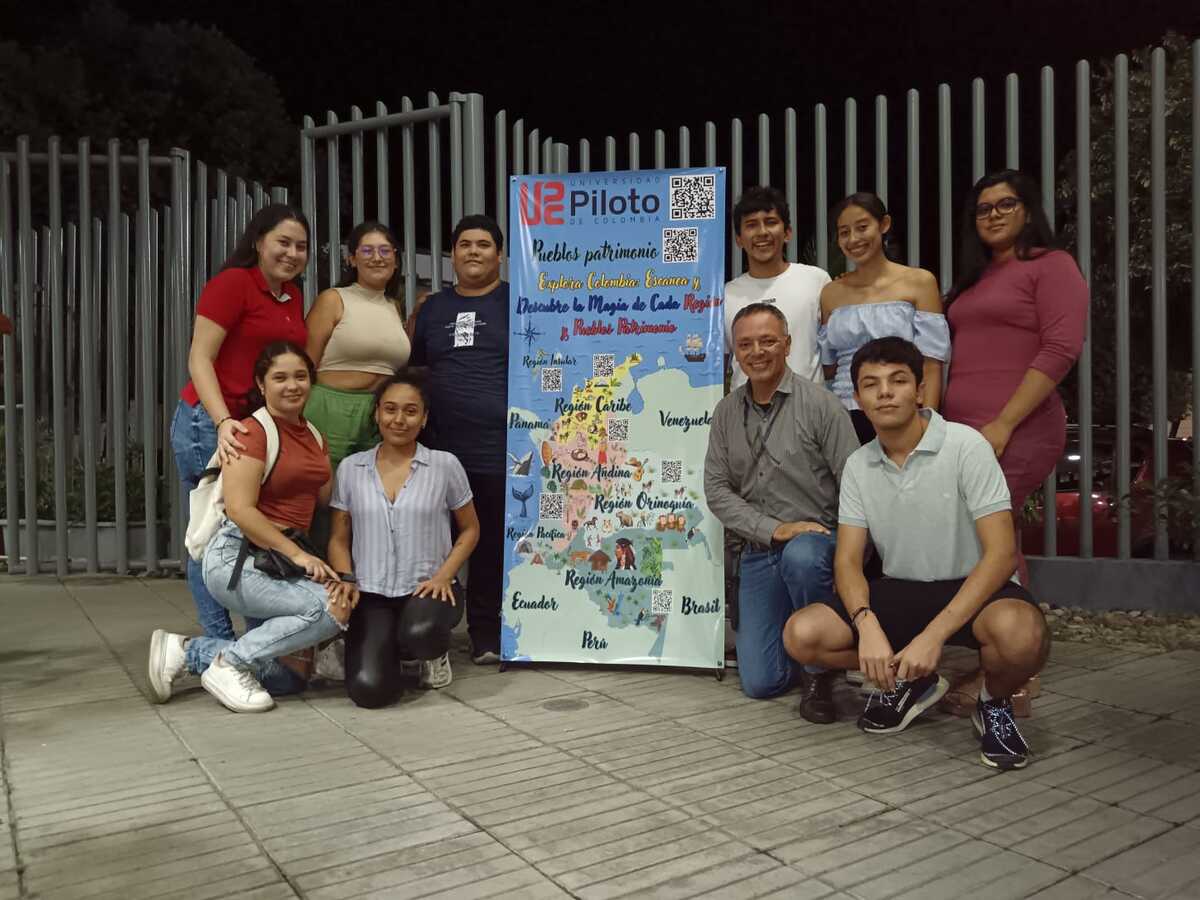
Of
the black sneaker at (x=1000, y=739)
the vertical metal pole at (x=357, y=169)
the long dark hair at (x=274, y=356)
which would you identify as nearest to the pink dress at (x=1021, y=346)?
the black sneaker at (x=1000, y=739)

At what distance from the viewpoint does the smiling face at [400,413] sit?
427 centimetres

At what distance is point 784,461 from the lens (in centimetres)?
417

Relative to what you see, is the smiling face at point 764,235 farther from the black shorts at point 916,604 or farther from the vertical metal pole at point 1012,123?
the vertical metal pole at point 1012,123

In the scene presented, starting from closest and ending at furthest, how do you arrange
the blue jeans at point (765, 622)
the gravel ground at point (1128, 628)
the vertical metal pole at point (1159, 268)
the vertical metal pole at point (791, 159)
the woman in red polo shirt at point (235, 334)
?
the blue jeans at point (765, 622) → the woman in red polo shirt at point (235, 334) → the gravel ground at point (1128, 628) → the vertical metal pole at point (1159, 268) → the vertical metal pole at point (791, 159)

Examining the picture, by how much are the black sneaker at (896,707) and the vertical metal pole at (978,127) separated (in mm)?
3365

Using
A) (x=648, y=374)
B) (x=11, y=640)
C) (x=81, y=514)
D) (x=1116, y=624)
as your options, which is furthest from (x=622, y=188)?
(x=81, y=514)

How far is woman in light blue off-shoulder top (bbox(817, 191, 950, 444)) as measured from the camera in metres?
4.12

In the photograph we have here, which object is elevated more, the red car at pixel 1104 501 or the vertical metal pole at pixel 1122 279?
the vertical metal pole at pixel 1122 279

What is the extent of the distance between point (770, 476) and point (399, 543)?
1491 millimetres

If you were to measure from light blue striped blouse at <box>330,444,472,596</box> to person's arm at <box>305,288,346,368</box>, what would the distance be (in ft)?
1.76

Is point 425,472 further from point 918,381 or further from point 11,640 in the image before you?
point 11,640

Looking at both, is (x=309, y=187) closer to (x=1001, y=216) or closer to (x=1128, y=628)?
(x=1001, y=216)

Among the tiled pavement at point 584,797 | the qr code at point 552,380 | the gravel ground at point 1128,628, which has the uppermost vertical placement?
the qr code at point 552,380

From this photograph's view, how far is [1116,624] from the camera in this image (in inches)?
222
